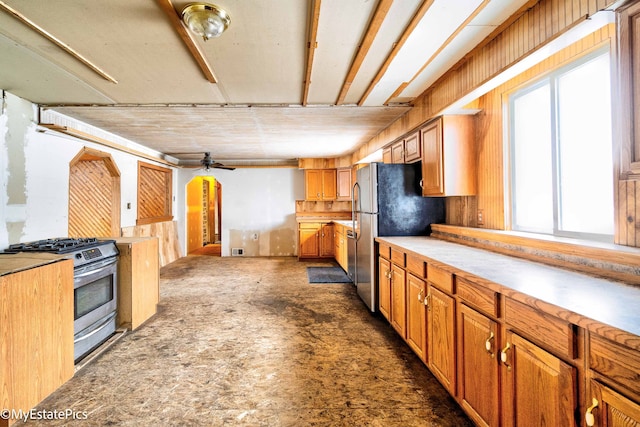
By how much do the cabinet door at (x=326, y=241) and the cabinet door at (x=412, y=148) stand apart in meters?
3.37

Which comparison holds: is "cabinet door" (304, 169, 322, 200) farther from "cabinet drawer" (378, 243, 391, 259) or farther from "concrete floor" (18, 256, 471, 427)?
"cabinet drawer" (378, 243, 391, 259)

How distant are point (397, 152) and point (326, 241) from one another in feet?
10.9

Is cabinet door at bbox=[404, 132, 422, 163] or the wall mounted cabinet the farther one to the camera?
the wall mounted cabinet

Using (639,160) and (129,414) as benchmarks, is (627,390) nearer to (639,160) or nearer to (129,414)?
(639,160)

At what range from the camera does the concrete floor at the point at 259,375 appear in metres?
1.74

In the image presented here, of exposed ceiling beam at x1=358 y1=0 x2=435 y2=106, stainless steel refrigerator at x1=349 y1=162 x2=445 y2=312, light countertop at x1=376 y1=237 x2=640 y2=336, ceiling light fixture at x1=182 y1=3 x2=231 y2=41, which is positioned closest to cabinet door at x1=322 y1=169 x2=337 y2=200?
stainless steel refrigerator at x1=349 y1=162 x2=445 y2=312

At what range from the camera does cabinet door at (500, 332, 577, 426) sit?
3.33ft

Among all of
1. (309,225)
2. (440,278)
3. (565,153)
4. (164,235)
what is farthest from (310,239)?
(565,153)

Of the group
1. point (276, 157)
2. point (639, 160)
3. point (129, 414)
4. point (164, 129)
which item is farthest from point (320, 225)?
point (639, 160)

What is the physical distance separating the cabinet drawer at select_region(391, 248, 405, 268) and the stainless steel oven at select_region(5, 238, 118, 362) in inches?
105

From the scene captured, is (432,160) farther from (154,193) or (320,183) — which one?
(154,193)

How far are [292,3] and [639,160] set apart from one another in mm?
1806

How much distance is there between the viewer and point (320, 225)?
6637mm

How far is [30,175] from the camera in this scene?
10.1 feet
